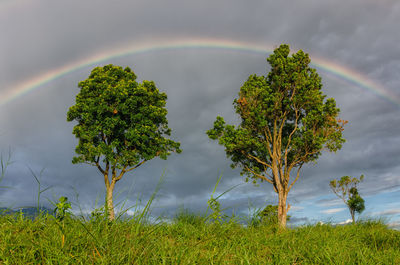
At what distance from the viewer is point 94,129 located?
2009 cm

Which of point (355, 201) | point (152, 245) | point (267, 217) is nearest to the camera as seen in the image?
point (152, 245)

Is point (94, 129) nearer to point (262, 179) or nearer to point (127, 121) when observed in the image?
point (127, 121)

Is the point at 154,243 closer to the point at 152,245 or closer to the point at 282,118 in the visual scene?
the point at 152,245

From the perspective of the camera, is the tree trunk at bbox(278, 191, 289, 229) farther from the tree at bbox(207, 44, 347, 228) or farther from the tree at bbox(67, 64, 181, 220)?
the tree at bbox(67, 64, 181, 220)

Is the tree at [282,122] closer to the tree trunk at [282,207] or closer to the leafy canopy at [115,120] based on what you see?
the tree trunk at [282,207]

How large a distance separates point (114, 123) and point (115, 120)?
24 centimetres

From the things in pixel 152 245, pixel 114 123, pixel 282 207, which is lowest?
pixel 152 245

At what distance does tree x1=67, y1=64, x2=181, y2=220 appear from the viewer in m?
19.7

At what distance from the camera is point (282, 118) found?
21953 millimetres

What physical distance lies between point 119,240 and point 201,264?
112cm

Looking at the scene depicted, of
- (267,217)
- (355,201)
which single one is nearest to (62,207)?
(267,217)

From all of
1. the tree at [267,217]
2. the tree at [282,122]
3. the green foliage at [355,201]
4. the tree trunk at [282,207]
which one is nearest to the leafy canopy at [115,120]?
the tree at [282,122]

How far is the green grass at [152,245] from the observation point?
299 centimetres

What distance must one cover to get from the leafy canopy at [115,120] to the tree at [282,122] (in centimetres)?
509
